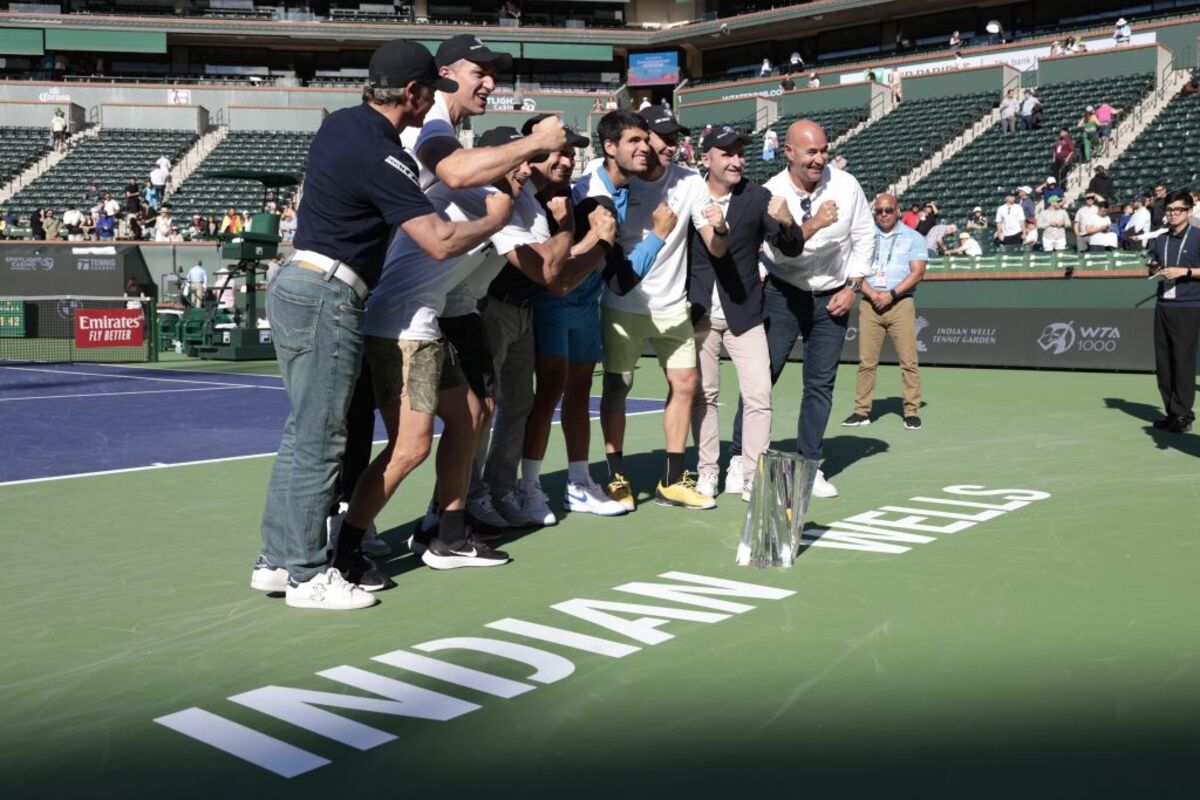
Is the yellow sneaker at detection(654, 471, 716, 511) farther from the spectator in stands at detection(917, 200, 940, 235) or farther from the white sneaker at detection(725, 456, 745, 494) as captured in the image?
the spectator in stands at detection(917, 200, 940, 235)

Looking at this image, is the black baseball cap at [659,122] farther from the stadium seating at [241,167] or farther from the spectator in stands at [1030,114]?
the stadium seating at [241,167]

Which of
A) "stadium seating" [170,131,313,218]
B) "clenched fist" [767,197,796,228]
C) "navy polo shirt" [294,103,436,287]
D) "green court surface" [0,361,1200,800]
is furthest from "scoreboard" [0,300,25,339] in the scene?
"navy polo shirt" [294,103,436,287]

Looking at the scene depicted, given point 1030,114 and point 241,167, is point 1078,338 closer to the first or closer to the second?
point 1030,114

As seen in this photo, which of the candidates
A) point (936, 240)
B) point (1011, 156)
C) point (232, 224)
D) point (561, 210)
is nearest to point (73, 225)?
point (232, 224)

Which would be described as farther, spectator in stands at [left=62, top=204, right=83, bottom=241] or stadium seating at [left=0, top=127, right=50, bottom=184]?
stadium seating at [left=0, top=127, right=50, bottom=184]

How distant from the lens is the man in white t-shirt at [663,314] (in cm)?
693

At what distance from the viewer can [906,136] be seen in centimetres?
3681

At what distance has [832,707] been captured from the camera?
3.63 metres

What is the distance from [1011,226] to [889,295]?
1099cm

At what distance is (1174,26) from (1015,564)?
3617cm

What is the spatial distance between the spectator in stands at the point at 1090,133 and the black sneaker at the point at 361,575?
26.9m

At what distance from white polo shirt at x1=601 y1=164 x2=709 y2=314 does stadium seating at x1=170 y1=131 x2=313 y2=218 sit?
31281 mm

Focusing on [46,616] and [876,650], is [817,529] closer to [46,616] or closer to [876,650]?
[876,650]

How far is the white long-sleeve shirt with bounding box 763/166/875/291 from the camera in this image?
24.8 ft
